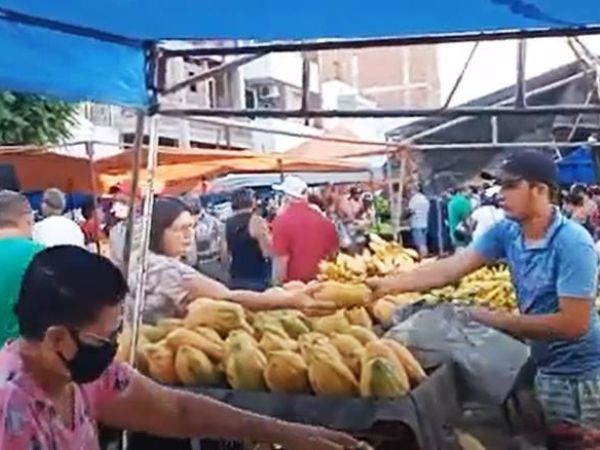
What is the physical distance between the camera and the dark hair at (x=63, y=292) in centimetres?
215

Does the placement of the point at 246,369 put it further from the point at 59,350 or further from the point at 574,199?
the point at 574,199

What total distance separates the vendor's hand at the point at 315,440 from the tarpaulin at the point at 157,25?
1.14 metres

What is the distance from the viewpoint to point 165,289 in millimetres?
4434

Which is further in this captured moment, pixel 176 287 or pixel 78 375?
pixel 176 287

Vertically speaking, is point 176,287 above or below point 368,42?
Answer: below

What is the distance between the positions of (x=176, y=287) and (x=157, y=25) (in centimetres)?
106

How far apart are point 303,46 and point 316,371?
1489 millimetres

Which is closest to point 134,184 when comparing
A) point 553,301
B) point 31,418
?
point 553,301

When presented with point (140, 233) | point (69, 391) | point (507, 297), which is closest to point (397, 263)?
point (507, 297)

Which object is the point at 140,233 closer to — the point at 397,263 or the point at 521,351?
the point at 521,351

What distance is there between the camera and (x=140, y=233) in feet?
15.1

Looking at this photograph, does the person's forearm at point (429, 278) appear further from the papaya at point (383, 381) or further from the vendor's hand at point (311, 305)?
the papaya at point (383, 381)

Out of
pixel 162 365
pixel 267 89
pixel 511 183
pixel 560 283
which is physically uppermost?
pixel 267 89

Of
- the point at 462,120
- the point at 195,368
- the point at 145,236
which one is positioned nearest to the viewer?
the point at 195,368
